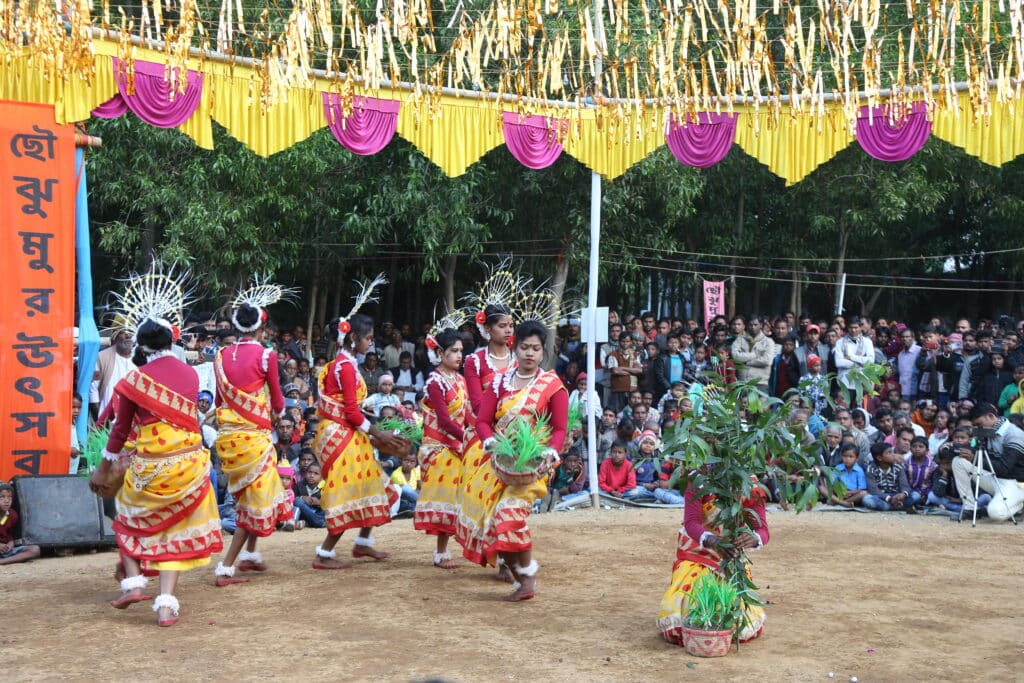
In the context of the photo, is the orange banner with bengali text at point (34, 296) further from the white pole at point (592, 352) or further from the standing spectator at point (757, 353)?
the standing spectator at point (757, 353)

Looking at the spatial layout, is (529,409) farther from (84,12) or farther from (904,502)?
(904,502)

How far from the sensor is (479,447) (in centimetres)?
749

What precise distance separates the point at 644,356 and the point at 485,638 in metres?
7.92

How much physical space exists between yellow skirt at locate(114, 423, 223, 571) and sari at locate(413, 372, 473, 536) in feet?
5.55

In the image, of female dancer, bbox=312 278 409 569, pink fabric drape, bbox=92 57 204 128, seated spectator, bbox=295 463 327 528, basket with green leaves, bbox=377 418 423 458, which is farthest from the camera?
seated spectator, bbox=295 463 327 528

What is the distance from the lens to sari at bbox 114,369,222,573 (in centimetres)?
643

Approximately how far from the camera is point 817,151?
11484 millimetres

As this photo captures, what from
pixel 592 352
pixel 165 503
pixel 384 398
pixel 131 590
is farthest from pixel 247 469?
pixel 384 398

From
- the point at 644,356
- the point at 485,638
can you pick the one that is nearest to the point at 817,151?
the point at 644,356

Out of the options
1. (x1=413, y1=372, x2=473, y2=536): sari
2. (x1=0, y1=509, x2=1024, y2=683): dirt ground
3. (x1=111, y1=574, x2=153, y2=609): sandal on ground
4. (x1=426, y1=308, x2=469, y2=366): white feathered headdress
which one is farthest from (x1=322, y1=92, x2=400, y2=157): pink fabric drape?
(x1=111, y1=574, x2=153, y2=609): sandal on ground

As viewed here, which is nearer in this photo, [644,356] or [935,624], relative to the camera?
[935,624]

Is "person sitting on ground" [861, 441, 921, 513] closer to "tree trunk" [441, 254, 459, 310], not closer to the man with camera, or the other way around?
the man with camera

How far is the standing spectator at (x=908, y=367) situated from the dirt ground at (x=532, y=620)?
16.6 ft

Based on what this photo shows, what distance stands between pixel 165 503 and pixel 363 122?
530 centimetres
